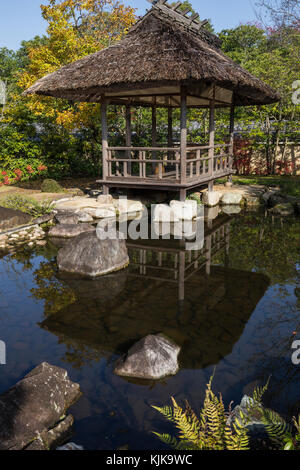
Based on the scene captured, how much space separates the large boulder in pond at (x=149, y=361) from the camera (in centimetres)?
436

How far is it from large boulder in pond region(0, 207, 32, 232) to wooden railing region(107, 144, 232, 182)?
3376 millimetres

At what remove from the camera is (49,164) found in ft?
57.8

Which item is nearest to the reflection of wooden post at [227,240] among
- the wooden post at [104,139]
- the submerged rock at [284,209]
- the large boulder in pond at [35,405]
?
the submerged rock at [284,209]

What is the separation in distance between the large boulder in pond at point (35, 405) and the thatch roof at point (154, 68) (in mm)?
8075

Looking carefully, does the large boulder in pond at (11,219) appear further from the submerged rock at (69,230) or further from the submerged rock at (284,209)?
the submerged rock at (284,209)

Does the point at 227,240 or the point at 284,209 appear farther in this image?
the point at 284,209

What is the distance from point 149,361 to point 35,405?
4.51ft

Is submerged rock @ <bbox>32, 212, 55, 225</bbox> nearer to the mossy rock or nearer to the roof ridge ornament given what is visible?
the mossy rock

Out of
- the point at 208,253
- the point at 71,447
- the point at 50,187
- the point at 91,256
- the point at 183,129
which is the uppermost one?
the point at 183,129

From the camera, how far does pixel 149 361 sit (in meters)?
4.41

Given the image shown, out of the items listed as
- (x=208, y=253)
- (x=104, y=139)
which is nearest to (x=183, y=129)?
(x=104, y=139)

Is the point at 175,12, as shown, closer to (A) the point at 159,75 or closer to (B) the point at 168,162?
(A) the point at 159,75

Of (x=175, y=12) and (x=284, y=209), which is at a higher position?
(x=175, y=12)

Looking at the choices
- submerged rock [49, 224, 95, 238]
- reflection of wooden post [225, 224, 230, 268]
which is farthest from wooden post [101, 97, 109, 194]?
reflection of wooden post [225, 224, 230, 268]
